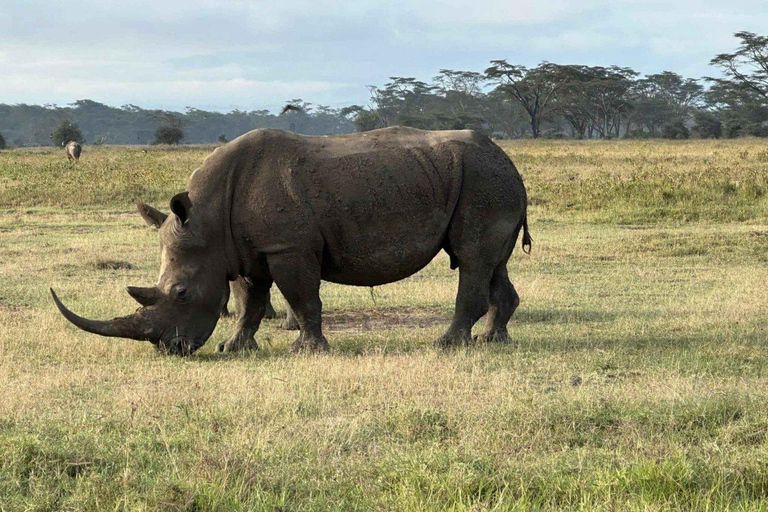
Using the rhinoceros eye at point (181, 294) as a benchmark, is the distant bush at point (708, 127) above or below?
above

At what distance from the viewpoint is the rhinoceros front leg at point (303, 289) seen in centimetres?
903

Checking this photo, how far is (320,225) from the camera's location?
9125 mm

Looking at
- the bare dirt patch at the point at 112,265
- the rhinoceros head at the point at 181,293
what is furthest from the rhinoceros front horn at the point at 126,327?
the bare dirt patch at the point at 112,265

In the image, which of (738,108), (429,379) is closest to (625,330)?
(429,379)

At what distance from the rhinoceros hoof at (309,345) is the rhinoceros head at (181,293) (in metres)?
0.76

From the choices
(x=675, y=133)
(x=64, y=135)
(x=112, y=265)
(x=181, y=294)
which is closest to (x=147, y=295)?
(x=181, y=294)

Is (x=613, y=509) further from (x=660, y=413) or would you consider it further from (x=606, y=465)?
(x=660, y=413)

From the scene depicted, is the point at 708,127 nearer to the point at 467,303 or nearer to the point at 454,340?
the point at 467,303

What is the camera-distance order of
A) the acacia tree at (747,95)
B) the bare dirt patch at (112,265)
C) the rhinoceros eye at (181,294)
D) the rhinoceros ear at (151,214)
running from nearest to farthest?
1. the rhinoceros eye at (181,294)
2. the rhinoceros ear at (151,214)
3. the bare dirt patch at (112,265)
4. the acacia tree at (747,95)

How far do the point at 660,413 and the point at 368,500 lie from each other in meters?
2.22

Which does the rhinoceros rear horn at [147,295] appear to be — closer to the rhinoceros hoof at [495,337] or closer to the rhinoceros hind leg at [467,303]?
the rhinoceros hind leg at [467,303]

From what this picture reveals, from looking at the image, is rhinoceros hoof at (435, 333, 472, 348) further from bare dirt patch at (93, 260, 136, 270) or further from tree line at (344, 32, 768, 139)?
tree line at (344, 32, 768, 139)

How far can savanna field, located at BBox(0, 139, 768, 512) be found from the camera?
16.2 feet

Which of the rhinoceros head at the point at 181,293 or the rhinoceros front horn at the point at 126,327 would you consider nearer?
the rhinoceros front horn at the point at 126,327
